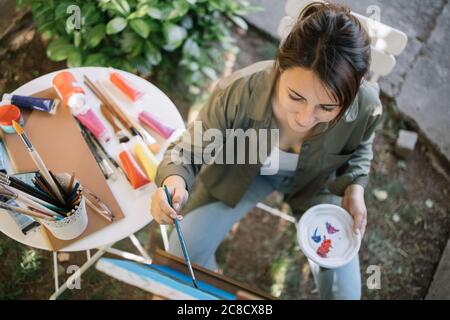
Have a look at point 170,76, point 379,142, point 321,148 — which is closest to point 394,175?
point 379,142

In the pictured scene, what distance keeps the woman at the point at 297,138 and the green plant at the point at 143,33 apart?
1.37 ft

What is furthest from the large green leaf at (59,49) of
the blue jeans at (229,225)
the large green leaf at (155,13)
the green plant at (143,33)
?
the blue jeans at (229,225)

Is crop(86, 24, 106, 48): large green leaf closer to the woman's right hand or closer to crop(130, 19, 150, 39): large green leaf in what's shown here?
crop(130, 19, 150, 39): large green leaf

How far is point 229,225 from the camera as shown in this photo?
3.87 feet

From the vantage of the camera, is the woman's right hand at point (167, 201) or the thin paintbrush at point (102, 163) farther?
the thin paintbrush at point (102, 163)

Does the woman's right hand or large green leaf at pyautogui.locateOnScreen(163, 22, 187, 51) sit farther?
large green leaf at pyautogui.locateOnScreen(163, 22, 187, 51)

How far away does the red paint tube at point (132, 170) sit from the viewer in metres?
0.97

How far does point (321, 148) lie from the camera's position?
3.38 ft

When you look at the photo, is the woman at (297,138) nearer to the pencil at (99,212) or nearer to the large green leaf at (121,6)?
the pencil at (99,212)

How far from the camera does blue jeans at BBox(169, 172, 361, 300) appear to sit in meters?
1.08

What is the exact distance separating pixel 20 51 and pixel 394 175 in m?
1.24

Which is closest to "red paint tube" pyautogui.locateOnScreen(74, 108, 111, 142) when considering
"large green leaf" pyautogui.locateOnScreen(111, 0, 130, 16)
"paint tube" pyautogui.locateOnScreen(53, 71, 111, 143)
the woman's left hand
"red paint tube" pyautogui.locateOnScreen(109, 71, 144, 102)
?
"paint tube" pyautogui.locateOnScreen(53, 71, 111, 143)

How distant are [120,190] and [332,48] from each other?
0.51m
